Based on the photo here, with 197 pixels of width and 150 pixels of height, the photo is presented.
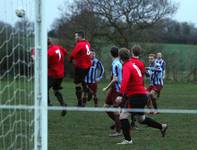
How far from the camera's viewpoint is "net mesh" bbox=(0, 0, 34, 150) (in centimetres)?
632

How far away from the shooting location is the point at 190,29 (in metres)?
40.9

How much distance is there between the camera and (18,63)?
6781mm

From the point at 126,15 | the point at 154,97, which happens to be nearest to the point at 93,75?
the point at 154,97

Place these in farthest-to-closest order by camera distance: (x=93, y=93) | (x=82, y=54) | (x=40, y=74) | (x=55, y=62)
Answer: (x=93, y=93) < (x=82, y=54) < (x=55, y=62) < (x=40, y=74)

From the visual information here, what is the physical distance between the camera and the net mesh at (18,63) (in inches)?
249

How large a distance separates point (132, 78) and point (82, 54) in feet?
19.1

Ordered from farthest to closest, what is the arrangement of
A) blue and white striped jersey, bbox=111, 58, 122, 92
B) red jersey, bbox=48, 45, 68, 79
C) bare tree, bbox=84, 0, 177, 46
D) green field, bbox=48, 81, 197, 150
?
bare tree, bbox=84, 0, 177, 46 → red jersey, bbox=48, 45, 68, 79 → blue and white striped jersey, bbox=111, 58, 122, 92 → green field, bbox=48, 81, 197, 150

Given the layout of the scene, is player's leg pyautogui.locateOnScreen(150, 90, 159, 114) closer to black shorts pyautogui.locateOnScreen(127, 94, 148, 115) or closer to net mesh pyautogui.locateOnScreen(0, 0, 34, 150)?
black shorts pyautogui.locateOnScreen(127, 94, 148, 115)

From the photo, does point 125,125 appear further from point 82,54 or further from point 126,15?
point 126,15

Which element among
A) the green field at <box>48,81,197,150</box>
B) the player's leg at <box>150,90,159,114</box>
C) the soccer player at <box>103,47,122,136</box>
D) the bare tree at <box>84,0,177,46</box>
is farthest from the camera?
the bare tree at <box>84,0,177,46</box>

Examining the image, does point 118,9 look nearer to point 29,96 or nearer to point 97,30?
point 97,30

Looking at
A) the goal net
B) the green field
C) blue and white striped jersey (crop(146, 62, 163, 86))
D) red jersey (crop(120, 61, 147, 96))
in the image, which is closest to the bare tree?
blue and white striped jersey (crop(146, 62, 163, 86))

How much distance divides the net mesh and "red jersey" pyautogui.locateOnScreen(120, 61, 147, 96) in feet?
8.71

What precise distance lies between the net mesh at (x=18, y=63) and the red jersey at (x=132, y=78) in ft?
8.71
